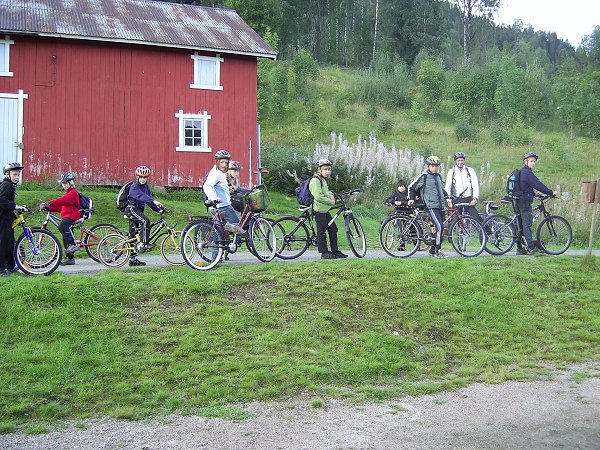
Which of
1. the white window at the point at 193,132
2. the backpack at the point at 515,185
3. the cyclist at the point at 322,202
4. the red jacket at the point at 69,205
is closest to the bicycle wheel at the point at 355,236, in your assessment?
the cyclist at the point at 322,202

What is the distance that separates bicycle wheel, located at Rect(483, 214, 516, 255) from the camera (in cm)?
1498

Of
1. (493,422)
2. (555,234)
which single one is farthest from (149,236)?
(555,234)

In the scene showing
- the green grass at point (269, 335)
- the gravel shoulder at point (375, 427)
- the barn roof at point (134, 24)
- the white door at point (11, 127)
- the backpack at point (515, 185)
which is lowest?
the gravel shoulder at point (375, 427)

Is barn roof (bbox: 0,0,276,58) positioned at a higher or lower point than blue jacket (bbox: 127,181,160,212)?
higher

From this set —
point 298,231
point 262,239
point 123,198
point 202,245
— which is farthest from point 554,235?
point 123,198

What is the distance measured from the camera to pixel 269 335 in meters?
9.40

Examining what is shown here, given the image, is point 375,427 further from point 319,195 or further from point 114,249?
point 114,249

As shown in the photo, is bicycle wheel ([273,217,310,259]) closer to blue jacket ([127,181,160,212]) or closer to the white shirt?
blue jacket ([127,181,160,212])

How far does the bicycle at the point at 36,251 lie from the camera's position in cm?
1155

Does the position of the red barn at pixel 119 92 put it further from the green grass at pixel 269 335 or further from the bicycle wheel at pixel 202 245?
the green grass at pixel 269 335

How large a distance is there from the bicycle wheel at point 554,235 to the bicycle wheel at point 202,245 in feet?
22.4

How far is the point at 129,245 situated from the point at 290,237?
2849 mm

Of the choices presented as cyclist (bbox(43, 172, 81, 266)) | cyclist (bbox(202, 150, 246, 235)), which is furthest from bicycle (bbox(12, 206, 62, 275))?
cyclist (bbox(202, 150, 246, 235))

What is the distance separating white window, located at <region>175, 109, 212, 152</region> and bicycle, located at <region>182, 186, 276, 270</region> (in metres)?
14.2
